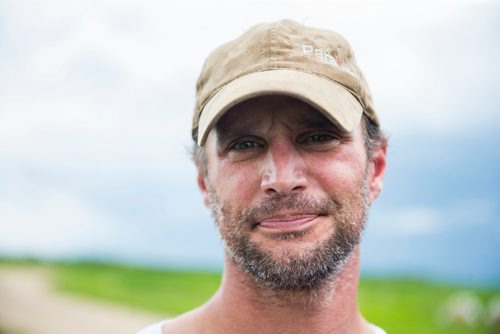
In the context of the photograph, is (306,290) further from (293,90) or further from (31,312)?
(31,312)

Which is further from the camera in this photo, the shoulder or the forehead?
the shoulder

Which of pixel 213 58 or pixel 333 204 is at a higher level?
pixel 213 58

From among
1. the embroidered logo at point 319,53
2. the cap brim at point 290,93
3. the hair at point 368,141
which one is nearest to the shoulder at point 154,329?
the hair at point 368,141

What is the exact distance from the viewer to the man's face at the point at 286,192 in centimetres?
213

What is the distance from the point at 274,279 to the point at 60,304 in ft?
43.9

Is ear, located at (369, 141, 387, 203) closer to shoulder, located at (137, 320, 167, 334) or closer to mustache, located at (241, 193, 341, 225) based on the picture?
mustache, located at (241, 193, 341, 225)

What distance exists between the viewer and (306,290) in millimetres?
2283

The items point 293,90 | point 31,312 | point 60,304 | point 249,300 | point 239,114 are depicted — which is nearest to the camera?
point 293,90

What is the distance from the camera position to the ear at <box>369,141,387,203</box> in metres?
2.57

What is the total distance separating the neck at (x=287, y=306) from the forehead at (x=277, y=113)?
61 cm

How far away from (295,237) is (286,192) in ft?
0.58

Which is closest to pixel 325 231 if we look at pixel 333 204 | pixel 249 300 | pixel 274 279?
pixel 333 204

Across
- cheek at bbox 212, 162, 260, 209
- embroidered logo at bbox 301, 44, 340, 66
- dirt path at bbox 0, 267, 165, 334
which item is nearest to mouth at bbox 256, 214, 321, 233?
cheek at bbox 212, 162, 260, 209

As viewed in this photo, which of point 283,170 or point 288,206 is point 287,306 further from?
point 283,170
